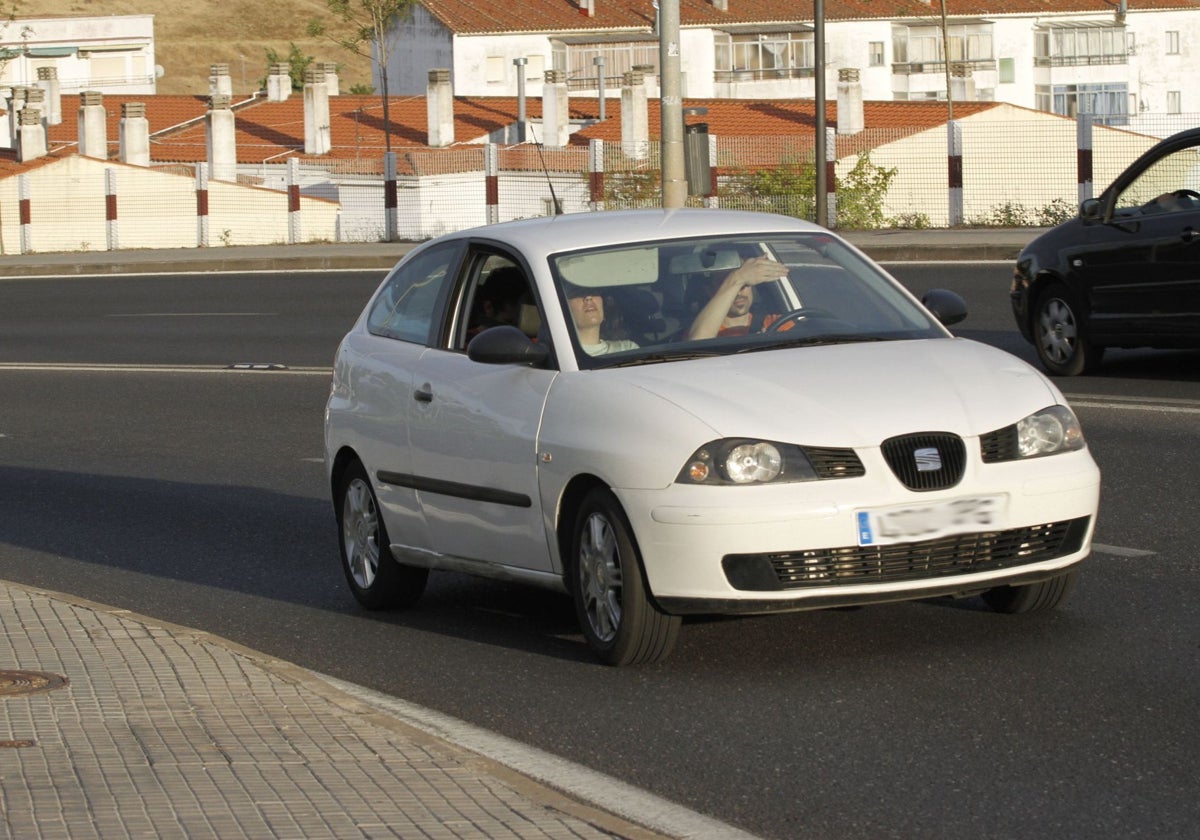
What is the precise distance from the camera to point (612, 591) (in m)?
6.98

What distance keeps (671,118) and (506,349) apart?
19.1m

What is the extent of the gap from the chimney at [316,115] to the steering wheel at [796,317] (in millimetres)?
64589

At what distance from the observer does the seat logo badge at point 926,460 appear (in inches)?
261

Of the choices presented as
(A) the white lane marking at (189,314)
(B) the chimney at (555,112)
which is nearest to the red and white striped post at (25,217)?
(A) the white lane marking at (189,314)

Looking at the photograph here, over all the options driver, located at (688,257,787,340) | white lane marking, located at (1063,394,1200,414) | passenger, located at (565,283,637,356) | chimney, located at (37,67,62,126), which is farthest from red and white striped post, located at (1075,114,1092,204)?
chimney, located at (37,67,62,126)

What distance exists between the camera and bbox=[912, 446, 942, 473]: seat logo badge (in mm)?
6625

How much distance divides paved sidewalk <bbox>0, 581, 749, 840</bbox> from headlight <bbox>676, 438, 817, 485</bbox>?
113 cm

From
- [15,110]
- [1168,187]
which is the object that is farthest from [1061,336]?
[15,110]

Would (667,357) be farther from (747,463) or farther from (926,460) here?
(926,460)

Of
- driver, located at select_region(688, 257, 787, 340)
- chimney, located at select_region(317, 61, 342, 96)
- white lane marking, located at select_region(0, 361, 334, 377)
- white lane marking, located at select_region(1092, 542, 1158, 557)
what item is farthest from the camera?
chimney, located at select_region(317, 61, 342, 96)

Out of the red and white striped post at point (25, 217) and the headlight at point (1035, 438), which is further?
the red and white striped post at point (25, 217)

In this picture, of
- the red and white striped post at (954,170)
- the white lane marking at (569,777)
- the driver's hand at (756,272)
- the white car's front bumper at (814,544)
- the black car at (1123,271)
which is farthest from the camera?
the red and white striped post at (954,170)

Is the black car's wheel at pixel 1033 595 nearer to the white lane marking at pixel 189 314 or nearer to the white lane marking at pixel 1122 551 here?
the white lane marking at pixel 1122 551

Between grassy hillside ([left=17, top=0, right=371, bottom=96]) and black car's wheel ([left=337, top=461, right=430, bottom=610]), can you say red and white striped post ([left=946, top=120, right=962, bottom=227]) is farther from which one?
grassy hillside ([left=17, top=0, right=371, bottom=96])
